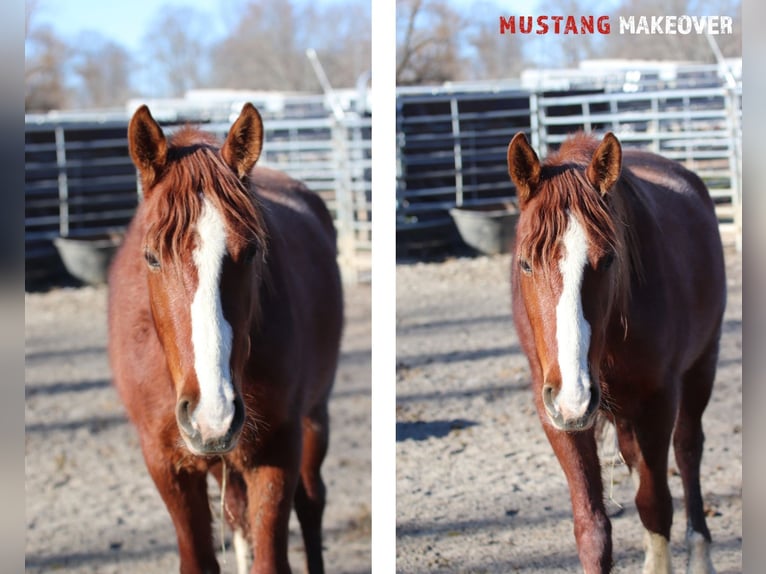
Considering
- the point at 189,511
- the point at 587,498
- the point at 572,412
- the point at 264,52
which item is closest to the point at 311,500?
the point at 189,511

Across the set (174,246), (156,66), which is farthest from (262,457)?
(156,66)

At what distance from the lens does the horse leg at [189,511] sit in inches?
86.7

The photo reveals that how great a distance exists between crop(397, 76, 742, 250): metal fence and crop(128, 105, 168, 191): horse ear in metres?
1.33

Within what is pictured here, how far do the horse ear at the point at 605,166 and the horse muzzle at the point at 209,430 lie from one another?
1.11 meters

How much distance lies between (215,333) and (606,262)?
1018mm

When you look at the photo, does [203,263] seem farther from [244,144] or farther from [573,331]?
[573,331]

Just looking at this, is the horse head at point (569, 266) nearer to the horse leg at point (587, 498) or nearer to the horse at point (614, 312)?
the horse at point (614, 312)

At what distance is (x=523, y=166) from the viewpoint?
7.14ft

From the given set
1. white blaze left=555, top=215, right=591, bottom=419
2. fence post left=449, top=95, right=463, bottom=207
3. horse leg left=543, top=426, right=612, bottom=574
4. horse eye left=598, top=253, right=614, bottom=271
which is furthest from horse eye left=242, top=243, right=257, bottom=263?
fence post left=449, top=95, right=463, bottom=207

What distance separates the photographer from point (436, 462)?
2.98 metres

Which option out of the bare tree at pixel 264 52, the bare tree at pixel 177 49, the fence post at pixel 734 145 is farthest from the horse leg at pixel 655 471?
the bare tree at pixel 177 49

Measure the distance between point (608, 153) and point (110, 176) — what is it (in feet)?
13.2

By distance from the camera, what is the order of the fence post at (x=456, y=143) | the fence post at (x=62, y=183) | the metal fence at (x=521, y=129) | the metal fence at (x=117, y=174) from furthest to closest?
the fence post at (x=62, y=183), the metal fence at (x=117, y=174), the fence post at (x=456, y=143), the metal fence at (x=521, y=129)

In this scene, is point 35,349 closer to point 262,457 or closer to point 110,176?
point 110,176
